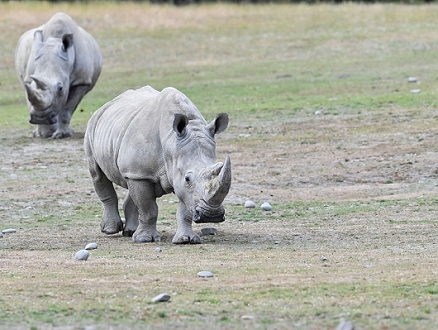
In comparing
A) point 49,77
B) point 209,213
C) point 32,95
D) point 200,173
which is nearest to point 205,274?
point 209,213

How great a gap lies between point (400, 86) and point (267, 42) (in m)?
11.2

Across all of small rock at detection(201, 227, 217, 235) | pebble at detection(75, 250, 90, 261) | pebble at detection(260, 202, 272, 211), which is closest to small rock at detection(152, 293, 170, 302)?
pebble at detection(75, 250, 90, 261)

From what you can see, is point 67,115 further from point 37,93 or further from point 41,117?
point 37,93

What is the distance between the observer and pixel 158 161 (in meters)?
11.2

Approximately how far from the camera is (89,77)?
2144 centimetres

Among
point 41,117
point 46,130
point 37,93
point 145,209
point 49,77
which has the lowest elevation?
point 46,130

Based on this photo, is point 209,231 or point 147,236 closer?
point 147,236

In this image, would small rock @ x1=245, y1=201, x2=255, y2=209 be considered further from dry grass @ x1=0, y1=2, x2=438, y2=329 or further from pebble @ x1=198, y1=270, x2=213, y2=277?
pebble @ x1=198, y1=270, x2=213, y2=277

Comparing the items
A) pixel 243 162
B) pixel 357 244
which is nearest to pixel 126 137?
pixel 357 244

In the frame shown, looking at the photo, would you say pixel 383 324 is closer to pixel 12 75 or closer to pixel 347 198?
pixel 347 198

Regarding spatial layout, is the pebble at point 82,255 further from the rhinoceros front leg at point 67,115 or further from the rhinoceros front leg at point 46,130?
the rhinoceros front leg at point 46,130

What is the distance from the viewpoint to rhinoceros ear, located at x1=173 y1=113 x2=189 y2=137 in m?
10.8

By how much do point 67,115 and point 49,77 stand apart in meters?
1.08

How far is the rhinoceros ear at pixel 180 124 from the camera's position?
1076cm
